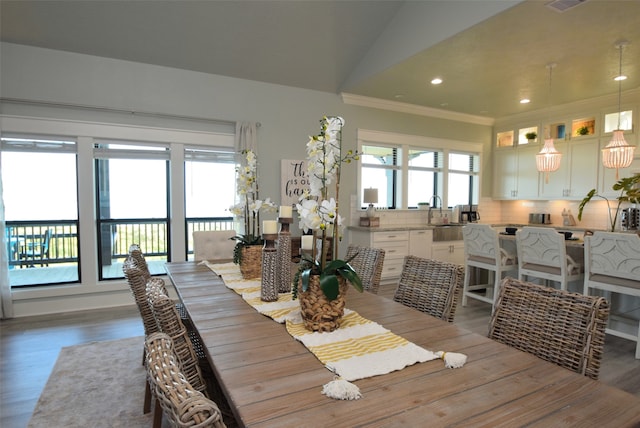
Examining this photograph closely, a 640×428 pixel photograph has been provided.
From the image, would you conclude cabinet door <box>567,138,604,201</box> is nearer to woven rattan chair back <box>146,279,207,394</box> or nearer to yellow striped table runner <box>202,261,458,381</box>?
yellow striped table runner <box>202,261,458,381</box>

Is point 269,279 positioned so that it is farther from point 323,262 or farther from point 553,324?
point 553,324

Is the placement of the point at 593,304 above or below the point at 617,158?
below

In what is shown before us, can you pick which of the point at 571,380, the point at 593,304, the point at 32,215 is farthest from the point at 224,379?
the point at 32,215

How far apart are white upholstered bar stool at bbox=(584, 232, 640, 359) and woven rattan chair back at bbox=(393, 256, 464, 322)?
2.19m

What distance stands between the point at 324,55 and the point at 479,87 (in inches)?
89.3

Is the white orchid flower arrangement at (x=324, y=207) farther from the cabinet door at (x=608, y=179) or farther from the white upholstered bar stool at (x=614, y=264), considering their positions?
the cabinet door at (x=608, y=179)

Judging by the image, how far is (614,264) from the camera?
3135mm

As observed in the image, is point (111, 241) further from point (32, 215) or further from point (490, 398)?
point (490, 398)

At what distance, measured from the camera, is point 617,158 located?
4.00 meters

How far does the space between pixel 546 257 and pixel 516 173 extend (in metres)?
3.49

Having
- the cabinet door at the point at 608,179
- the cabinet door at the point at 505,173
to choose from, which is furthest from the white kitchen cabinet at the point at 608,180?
the cabinet door at the point at 505,173

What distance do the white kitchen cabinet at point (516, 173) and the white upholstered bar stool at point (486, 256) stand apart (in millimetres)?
2681

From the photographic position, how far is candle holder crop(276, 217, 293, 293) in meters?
1.93

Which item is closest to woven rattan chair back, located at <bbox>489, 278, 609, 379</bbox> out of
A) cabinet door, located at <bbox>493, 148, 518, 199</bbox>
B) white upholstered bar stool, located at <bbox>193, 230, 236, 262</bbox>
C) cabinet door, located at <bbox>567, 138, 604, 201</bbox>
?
white upholstered bar stool, located at <bbox>193, 230, 236, 262</bbox>
